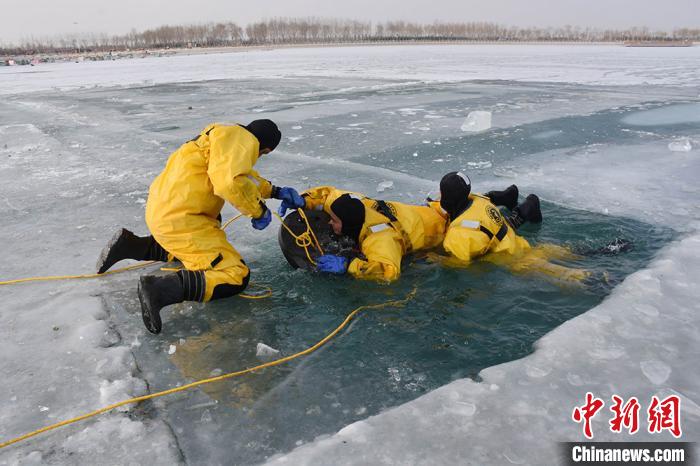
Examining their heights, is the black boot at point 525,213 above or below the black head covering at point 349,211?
below

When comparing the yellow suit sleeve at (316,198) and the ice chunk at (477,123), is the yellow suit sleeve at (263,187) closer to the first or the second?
the yellow suit sleeve at (316,198)

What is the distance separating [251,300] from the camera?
3.23 meters

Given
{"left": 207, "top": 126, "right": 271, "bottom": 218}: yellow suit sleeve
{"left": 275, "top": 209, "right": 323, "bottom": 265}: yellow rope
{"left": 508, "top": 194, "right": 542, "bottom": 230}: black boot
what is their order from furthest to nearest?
1. {"left": 508, "top": 194, "right": 542, "bottom": 230}: black boot
2. {"left": 275, "top": 209, "right": 323, "bottom": 265}: yellow rope
3. {"left": 207, "top": 126, "right": 271, "bottom": 218}: yellow suit sleeve

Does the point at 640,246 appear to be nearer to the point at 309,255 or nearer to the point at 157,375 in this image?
the point at 309,255

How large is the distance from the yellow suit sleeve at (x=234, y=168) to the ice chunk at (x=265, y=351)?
846mm

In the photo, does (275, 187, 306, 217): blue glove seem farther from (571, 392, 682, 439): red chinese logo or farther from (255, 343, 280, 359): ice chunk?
(571, 392, 682, 439): red chinese logo

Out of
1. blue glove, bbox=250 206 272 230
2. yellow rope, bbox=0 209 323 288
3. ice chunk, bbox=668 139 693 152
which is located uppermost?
blue glove, bbox=250 206 272 230

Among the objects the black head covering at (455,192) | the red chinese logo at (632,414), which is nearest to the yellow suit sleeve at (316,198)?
the black head covering at (455,192)

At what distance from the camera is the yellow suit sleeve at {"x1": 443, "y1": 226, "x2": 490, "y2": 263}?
350 centimetres

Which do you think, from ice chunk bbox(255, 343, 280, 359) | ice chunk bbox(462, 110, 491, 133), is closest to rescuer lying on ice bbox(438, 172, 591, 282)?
ice chunk bbox(255, 343, 280, 359)

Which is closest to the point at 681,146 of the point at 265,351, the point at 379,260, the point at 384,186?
the point at 384,186

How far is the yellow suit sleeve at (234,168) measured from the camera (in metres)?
2.95

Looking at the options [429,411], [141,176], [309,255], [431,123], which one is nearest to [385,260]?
[309,255]

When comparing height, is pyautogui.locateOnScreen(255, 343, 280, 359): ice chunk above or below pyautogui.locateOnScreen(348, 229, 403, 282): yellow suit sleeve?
below
